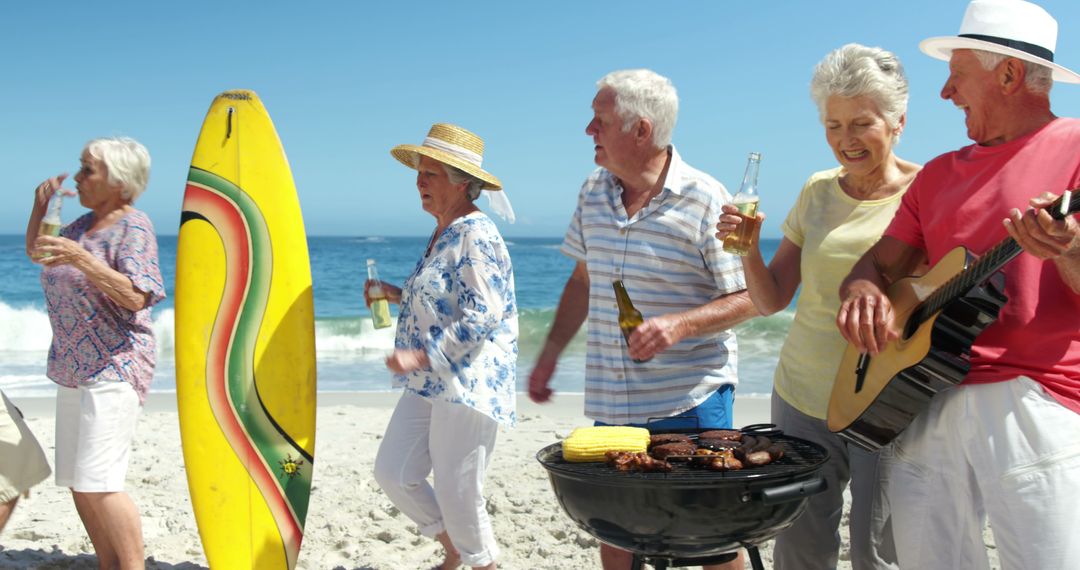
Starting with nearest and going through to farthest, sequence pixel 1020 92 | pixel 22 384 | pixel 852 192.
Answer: pixel 1020 92 < pixel 852 192 < pixel 22 384

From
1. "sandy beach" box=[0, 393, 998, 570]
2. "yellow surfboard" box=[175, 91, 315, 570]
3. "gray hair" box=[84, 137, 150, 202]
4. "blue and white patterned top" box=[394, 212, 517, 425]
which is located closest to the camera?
"blue and white patterned top" box=[394, 212, 517, 425]

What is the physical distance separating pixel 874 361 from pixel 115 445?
111 inches

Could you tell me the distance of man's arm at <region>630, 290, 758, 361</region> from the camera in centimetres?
296

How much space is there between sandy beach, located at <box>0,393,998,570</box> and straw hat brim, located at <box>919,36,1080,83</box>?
104 inches

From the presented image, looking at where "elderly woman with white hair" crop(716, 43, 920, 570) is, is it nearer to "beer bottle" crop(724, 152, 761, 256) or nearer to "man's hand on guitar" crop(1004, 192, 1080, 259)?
"beer bottle" crop(724, 152, 761, 256)

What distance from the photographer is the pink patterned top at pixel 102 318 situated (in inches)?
145

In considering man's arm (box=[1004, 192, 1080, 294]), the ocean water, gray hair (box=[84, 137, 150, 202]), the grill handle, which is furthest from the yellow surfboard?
man's arm (box=[1004, 192, 1080, 294])

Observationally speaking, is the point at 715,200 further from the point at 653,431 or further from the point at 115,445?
the point at 115,445

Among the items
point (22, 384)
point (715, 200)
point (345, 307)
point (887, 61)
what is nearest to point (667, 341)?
point (715, 200)

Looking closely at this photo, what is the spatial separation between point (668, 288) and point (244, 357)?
6.10 feet

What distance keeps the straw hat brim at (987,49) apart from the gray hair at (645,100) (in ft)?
3.30

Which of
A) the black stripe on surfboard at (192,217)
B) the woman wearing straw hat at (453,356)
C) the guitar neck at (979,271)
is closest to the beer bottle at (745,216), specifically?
the guitar neck at (979,271)

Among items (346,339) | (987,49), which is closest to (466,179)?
(987,49)

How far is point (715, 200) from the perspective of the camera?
3266 millimetres
